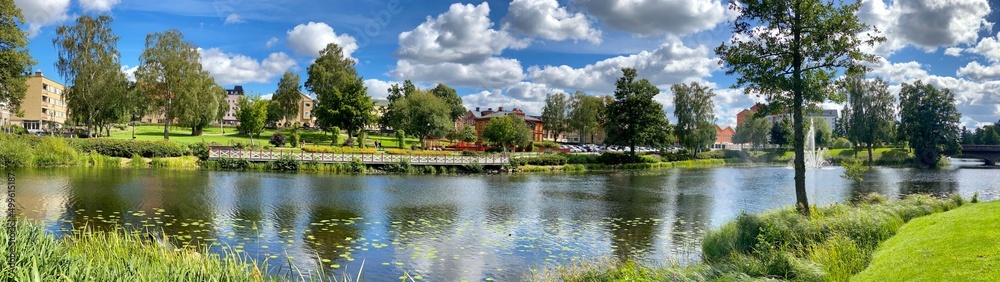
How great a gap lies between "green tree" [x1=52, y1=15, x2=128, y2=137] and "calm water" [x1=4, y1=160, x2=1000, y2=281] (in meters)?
23.3

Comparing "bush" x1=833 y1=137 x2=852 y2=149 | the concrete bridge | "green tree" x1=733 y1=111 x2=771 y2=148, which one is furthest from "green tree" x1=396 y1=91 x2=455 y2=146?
"bush" x1=833 y1=137 x2=852 y2=149

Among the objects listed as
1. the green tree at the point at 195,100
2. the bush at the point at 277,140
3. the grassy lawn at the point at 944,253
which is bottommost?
the grassy lawn at the point at 944,253

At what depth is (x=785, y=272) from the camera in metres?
9.87

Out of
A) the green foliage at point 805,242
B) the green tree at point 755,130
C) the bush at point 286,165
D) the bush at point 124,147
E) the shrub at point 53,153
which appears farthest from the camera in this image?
the green tree at point 755,130

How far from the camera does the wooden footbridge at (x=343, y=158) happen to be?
4716 centimetres

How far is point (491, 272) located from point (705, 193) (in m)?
24.4

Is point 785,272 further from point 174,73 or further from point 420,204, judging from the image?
point 174,73

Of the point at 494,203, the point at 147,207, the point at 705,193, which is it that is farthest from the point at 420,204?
the point at 705,193

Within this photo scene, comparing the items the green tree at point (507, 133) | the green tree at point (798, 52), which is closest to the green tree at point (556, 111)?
the green tree at point (507, 133)

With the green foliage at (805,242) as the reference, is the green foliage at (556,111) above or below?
above

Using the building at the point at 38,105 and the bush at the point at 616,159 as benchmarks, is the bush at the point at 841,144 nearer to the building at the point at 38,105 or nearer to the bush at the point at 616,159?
the bush at the point at 616,159

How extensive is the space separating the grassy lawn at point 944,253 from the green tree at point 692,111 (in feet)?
213

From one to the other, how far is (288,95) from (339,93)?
73.9 feet

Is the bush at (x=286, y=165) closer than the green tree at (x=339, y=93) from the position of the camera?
Yes
